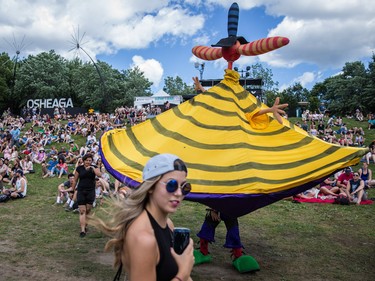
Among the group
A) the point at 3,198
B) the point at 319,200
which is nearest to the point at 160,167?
the point at 319,200

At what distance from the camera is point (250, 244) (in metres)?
7.74

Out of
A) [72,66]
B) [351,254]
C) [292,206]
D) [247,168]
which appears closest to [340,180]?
[292,206]

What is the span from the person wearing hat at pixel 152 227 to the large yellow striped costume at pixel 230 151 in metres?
2.99

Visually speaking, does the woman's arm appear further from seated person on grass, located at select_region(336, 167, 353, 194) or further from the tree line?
the tree line

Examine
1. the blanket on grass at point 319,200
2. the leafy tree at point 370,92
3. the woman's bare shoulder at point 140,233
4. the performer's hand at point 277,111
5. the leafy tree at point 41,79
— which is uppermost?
the leafy tree at point 41,79

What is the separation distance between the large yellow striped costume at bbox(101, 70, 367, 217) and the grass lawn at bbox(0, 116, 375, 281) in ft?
5.41

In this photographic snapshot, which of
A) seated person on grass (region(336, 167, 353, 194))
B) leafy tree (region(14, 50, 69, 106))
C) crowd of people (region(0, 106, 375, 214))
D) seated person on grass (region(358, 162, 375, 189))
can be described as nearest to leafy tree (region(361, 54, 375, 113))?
crowd of people (region(0, 106, 375, 214))

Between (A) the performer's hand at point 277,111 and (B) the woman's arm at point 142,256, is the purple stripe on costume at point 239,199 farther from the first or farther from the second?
(B) the woman's arm at point 142,256

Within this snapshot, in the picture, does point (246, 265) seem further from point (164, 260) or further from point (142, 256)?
point (142, 256)

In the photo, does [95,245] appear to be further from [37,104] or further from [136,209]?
[37,104]

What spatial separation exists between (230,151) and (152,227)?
373 cm

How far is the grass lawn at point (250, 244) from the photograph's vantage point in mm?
6214

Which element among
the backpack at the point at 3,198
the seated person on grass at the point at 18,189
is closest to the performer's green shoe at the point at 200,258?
the backpack at the point at 3,198

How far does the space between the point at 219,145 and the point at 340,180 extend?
7583mm
